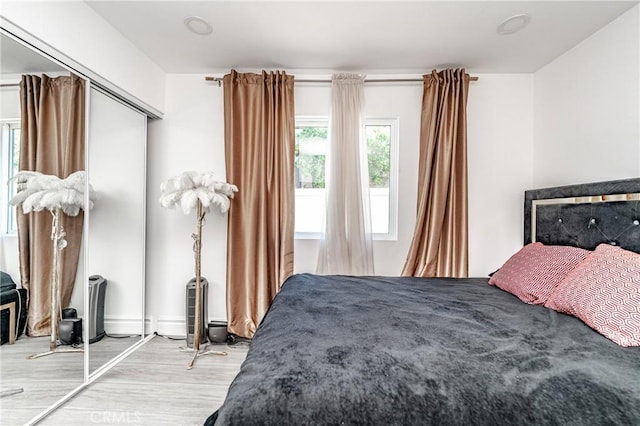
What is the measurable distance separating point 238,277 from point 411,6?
2.47m

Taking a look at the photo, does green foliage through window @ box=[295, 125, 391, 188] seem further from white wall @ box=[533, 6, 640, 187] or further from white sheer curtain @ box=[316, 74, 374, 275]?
white wall @ box=[533, 6, 640, 187]

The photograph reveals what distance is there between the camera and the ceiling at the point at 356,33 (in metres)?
1.71

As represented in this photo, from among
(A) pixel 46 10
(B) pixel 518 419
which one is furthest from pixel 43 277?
(B) pixel 518 419

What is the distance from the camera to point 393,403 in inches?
28.4

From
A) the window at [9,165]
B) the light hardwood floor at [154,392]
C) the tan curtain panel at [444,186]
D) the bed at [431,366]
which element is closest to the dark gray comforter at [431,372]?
the bed at [431,366]

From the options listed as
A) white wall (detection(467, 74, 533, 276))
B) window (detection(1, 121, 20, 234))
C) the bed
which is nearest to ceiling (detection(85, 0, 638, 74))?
white wall (detection(467, 74, 533, 276))

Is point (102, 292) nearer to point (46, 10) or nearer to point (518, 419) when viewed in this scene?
point (46, 10)

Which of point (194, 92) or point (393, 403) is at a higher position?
point (194, 92)

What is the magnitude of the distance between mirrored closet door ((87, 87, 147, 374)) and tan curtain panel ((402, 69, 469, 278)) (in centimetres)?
244

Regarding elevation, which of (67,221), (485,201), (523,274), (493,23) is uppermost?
(493,23)

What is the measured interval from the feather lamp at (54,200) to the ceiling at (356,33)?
1.18 m

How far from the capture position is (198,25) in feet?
6.19

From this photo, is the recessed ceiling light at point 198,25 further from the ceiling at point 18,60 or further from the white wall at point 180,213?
the ceiling at point 18,60

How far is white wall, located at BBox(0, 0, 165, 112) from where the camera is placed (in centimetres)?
139
